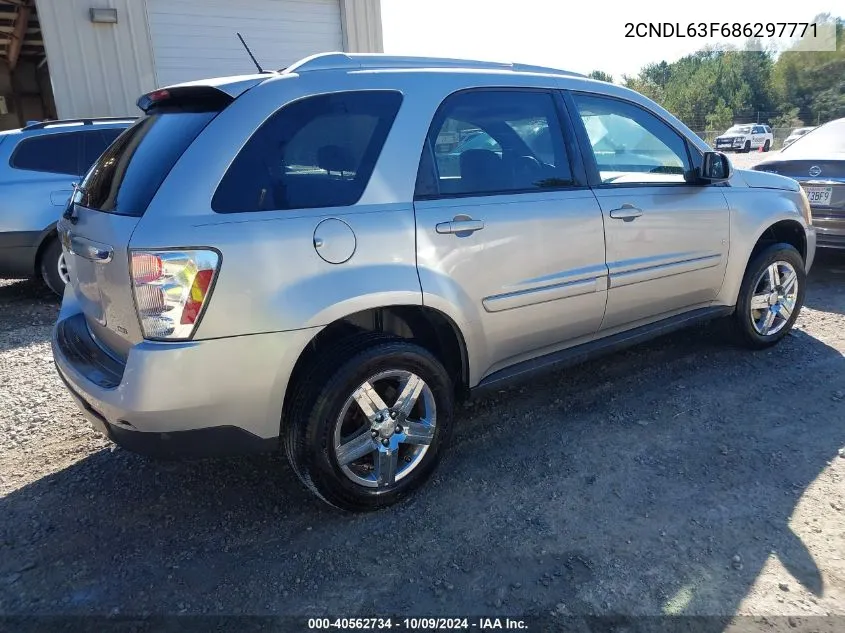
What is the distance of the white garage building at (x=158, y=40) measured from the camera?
8641 mm

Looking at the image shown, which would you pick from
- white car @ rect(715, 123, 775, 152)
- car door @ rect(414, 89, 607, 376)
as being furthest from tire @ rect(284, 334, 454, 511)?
white car @ rect(715, 123, 775, 152)

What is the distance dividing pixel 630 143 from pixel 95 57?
8.30 metres

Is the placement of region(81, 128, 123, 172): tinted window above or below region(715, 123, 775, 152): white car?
above

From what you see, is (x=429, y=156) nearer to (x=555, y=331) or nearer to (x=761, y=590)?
(x=555, y=331)

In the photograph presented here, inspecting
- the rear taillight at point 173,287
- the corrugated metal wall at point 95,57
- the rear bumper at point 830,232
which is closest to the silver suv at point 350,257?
the rear taillight at point 173,287

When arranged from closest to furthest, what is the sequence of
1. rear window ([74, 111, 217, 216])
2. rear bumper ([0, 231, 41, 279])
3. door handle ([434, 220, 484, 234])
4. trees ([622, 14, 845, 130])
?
rear window ([74, 111, 217, 216])
door handle ([434, 220, 484, 234])
rear bumper ([0, 231, 41, 279])
trees ([622, 14, 845, 130])

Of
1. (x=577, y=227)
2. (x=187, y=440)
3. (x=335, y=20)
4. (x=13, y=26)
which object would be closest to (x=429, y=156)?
(x=577, y=227)

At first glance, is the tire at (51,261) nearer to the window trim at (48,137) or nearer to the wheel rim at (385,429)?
the window trim at (48,137)

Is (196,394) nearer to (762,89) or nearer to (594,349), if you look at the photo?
(594,349)

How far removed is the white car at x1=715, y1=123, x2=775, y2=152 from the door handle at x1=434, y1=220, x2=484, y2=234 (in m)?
40.7

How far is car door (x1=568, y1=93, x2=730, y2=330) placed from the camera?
133 inches

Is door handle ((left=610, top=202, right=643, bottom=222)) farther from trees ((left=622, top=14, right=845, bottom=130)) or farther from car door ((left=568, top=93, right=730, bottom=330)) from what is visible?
trees ((left=622, top=14, right=845, bottom=130))

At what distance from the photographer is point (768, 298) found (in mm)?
4332

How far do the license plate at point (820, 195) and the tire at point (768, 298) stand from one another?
197cm
